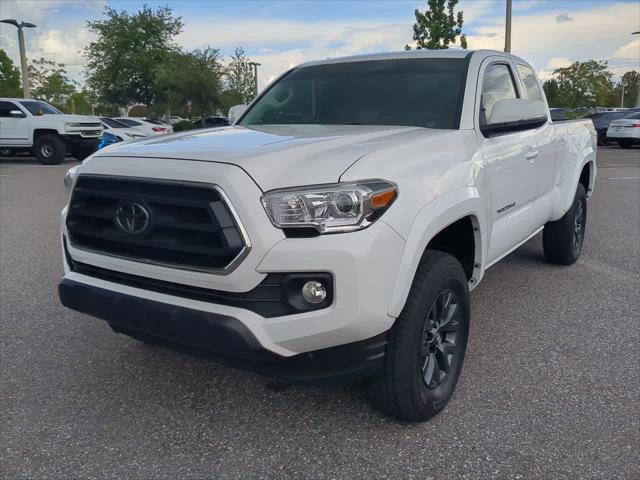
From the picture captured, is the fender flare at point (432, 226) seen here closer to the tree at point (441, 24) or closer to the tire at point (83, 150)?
the tire at point (83, 150)

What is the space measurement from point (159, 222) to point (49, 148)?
16.8 m

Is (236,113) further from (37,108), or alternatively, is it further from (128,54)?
(128,54)

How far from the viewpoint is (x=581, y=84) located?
52750mm

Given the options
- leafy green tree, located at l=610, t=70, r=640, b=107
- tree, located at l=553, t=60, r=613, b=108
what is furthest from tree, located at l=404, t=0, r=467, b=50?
leafy green tree, located at l=610, t=70, r=640, b=107

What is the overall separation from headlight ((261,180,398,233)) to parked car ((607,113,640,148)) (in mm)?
22714

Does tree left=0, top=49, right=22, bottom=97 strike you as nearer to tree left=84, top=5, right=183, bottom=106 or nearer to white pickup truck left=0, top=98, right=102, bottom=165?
tree left=84, top=5, right=183, bottom=106

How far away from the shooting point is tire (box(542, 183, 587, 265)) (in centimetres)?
525

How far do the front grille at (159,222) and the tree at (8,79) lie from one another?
152 ft

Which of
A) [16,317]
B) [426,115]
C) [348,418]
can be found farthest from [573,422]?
[16,317]

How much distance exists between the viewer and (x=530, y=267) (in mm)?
5500

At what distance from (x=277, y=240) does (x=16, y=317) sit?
290 centimetres

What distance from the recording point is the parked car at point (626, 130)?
71.1 feet

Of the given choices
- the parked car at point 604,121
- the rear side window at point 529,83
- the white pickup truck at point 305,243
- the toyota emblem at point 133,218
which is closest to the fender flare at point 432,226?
the white pickup truck at point 305,243

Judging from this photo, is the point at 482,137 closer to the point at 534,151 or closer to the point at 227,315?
the point at 534,151
